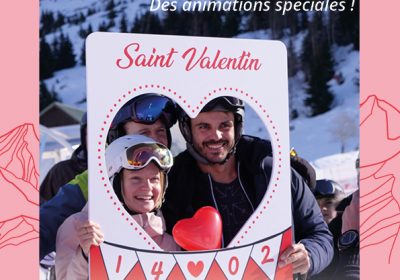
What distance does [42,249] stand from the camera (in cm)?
299

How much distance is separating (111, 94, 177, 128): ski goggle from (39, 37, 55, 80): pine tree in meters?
0.33

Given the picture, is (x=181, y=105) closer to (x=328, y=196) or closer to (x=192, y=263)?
(x=192, y=263)

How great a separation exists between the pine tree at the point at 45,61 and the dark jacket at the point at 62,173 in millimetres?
327

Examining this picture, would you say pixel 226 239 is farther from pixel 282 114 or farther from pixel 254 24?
pixel 254 24

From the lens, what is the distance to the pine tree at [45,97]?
3033mm

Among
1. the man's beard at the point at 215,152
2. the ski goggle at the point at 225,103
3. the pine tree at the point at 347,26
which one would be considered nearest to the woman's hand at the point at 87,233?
the man's beard at the point at 215,152

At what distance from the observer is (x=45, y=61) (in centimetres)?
305

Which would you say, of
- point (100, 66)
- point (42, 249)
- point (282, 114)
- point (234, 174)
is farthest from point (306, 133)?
point (42, 249)

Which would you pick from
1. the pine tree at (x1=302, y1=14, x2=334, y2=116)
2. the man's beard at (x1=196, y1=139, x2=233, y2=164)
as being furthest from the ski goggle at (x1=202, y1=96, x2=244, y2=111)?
the pine tree at (x1=302, y1=14, x2=334, y2=116)
